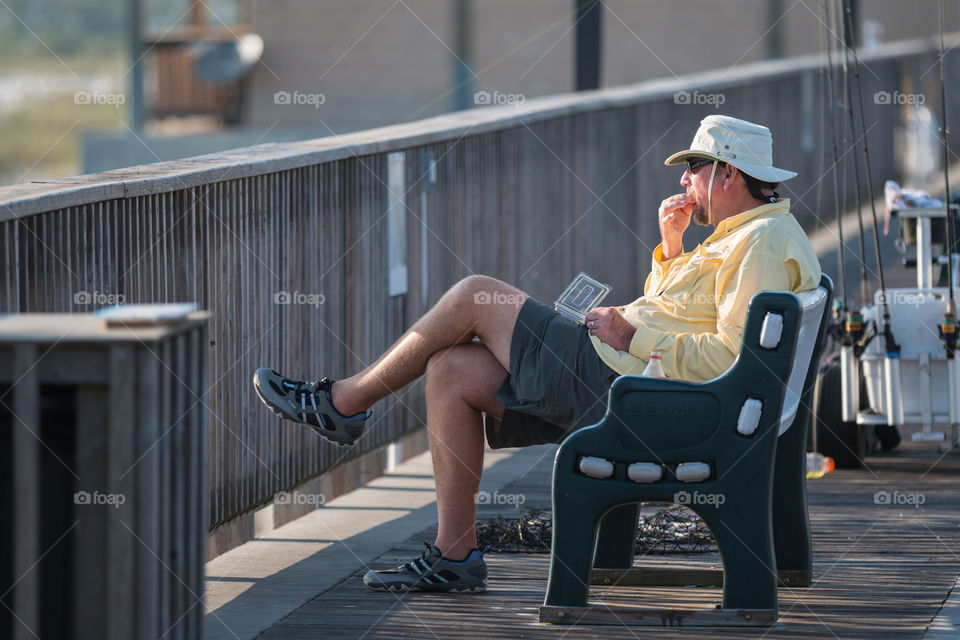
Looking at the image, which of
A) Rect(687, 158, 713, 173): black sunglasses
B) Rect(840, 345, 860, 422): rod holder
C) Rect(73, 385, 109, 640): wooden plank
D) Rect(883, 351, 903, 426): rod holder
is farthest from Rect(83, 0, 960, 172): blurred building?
Rect(73, 385, 109, 640): wooden plank

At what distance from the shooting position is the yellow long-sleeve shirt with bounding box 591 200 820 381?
4.18m

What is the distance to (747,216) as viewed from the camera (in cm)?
443

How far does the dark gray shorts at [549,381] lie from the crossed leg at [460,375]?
39 mm

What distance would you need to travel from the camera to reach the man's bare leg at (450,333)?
4497mm

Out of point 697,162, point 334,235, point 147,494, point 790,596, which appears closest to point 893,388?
point 790,596

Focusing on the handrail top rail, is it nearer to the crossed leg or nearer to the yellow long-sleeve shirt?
the crossed leg

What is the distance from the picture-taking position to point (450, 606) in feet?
14.5

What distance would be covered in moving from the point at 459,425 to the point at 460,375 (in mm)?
136

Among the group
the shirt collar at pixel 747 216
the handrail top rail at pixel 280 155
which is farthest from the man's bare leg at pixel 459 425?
the handrail top rail at pixel 280 155

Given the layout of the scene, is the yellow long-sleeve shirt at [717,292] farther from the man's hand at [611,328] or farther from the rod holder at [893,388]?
the rod holder at [893,388]

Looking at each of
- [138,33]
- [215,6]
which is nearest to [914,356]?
[138,33]

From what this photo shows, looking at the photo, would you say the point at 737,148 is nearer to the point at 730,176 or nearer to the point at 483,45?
the point at 730,176

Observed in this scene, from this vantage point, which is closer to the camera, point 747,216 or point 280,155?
point 747,216

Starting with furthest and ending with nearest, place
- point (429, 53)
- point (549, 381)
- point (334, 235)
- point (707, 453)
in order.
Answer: point (429, 53)
point (334, 235)
point (549, 381)
point (707, 453)
